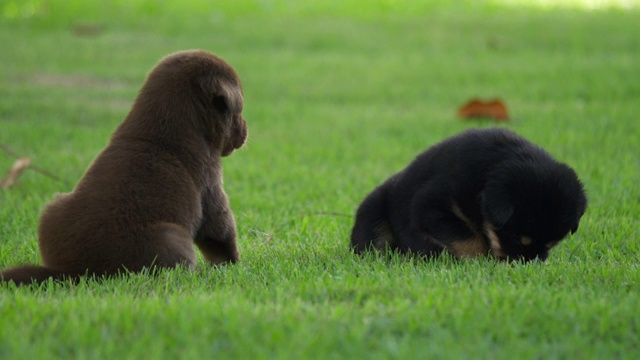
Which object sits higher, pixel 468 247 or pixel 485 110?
pixel 468 247

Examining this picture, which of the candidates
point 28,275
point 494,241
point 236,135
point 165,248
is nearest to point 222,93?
point 236,135

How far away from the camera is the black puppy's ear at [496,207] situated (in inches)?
193

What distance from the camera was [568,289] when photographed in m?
4.58

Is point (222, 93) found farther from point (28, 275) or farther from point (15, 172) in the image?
point (15, 172)

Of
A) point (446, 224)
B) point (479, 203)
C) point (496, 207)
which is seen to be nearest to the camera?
point (496, 207)

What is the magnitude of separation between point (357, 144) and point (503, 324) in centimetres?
650

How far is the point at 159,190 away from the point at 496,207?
6.15ft

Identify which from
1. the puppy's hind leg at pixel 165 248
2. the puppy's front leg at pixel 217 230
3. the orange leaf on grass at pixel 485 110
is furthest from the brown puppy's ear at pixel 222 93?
the orange leaf on grass at pixel 485 110

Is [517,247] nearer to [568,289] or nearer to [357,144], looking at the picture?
[568,289]

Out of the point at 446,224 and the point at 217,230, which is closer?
the point at 446,224

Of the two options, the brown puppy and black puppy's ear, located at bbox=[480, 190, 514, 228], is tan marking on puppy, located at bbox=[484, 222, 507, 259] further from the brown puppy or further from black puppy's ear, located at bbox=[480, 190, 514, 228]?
the brown puppy

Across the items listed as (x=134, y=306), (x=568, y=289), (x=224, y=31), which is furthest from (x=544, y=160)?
(x=224, y=31)

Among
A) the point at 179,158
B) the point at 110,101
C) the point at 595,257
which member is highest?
the point at 179,158

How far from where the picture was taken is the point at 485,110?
11.3 m
